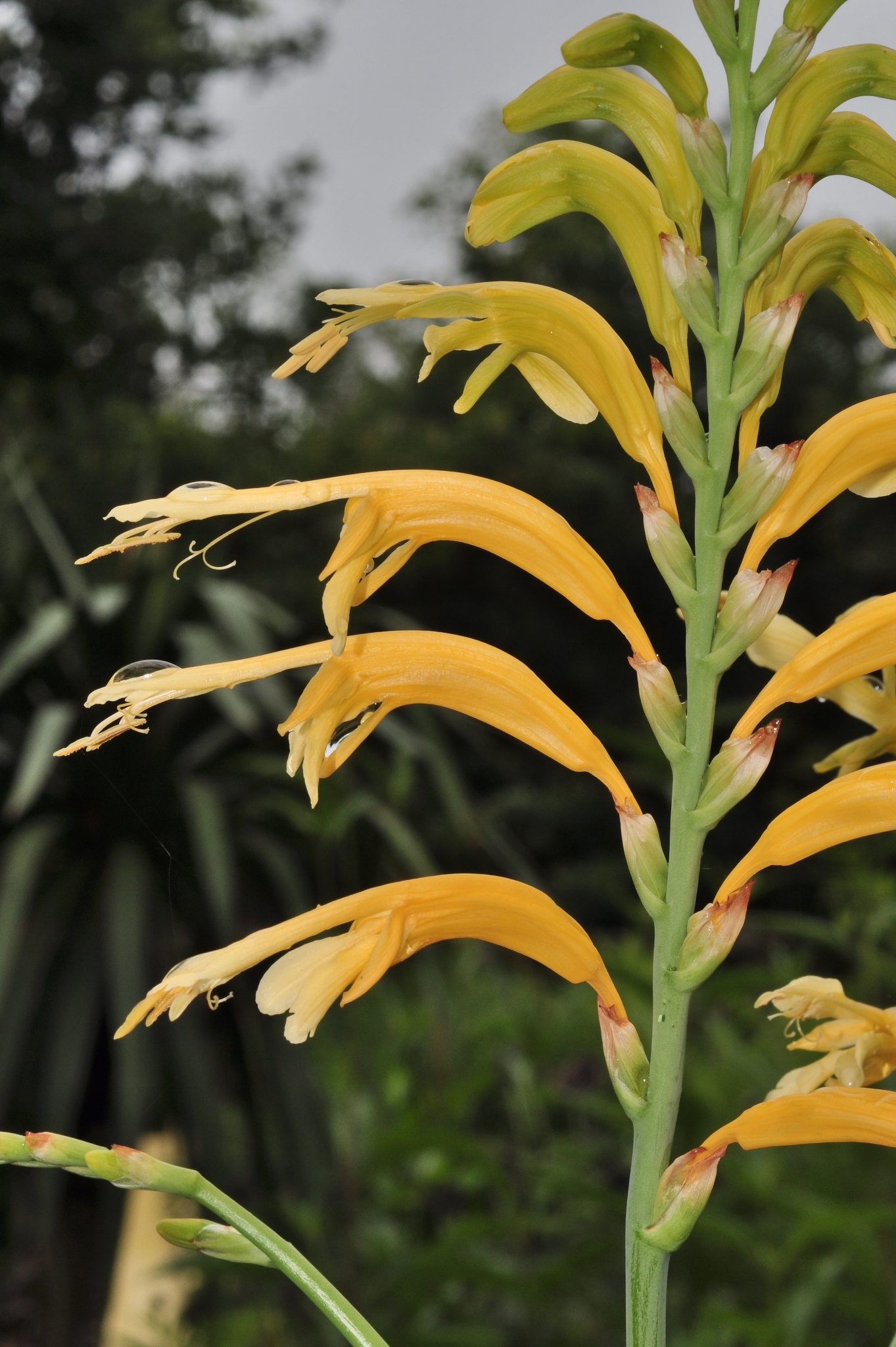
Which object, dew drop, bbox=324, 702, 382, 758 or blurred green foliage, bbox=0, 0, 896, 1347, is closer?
dew drop, bbox=324, 702, 382, 758

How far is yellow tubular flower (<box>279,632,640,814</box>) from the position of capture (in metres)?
0.35

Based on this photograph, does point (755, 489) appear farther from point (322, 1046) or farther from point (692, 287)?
point (322, 1046)

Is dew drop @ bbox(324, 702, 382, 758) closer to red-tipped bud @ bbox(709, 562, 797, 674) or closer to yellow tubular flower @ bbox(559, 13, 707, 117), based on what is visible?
red-tipped bud @ bbox(709, 562, 797, 674)

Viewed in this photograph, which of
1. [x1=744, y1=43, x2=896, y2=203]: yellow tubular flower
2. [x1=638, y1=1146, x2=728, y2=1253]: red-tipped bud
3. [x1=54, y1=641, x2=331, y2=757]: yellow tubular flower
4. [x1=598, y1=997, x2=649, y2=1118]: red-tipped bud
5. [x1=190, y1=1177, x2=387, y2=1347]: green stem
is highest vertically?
[x1=744, y1=43, x2=896, y2=203]: yellow tubular flower

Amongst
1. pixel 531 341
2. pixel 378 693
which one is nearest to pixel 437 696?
pixel 378 693

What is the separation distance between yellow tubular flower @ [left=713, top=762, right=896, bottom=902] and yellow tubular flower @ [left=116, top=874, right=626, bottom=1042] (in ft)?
0.20

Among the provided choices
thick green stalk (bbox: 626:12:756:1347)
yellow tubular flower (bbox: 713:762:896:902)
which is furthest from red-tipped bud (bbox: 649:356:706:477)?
yellow tubular flower (bbox: 713:762:896:902)

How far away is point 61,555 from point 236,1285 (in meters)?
1.42

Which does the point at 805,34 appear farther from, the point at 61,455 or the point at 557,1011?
the point at 61,455

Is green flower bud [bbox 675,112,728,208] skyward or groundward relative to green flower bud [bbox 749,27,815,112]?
groundward

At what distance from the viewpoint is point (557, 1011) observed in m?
2.88

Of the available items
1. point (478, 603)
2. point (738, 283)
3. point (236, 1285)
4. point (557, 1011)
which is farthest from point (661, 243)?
point (478, 603)

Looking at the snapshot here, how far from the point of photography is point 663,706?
0.34 metres

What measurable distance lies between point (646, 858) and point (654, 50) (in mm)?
250
